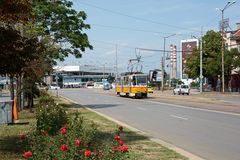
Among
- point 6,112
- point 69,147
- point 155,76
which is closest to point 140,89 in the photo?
point 6,112

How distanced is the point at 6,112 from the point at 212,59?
62891 millimetres

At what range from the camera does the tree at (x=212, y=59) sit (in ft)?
244

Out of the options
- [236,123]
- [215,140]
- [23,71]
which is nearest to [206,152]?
[215,140]

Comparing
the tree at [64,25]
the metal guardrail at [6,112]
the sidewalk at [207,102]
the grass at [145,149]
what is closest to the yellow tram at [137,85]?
the sidewalk at [207,102]

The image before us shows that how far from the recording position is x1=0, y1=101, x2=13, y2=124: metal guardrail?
17.8 metres

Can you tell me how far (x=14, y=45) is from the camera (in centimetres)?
1135

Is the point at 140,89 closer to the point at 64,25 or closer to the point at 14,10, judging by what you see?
the point at 64,25

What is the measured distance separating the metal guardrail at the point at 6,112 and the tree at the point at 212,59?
59693 mm

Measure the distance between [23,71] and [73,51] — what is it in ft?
71.1

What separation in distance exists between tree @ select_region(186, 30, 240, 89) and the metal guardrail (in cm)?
5969

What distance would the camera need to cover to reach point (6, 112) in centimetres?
1803

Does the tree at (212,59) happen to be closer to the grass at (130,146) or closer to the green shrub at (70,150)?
the grass at (130,146)

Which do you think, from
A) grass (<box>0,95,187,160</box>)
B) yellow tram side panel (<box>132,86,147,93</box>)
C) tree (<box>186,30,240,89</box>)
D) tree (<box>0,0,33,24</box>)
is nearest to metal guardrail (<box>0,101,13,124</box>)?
grass (<box>0,95,187,160</box>)

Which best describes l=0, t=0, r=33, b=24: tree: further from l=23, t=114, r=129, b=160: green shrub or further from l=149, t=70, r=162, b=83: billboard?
l=149, t=70, r=162, b=83: billboard
